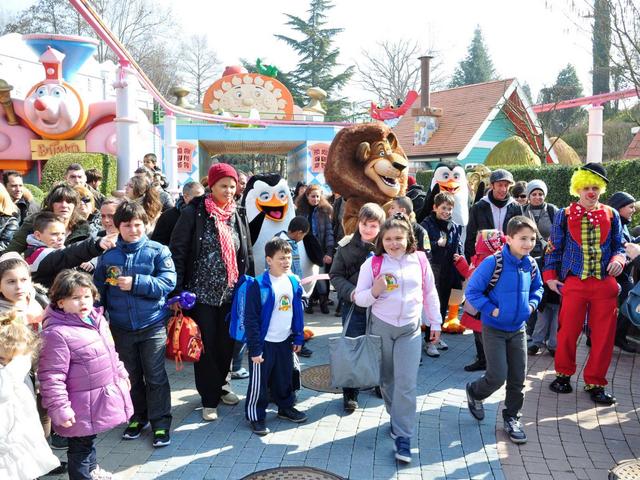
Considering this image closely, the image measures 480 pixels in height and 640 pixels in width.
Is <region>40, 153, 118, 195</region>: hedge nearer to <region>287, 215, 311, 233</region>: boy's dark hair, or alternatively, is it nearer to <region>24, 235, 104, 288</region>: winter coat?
<region>287, 215, 311, 233</region>: boy's dark hair

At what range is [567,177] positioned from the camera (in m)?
12.6

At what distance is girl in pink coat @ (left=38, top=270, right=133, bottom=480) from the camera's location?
10.3 feet

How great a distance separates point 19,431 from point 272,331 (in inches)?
70.6

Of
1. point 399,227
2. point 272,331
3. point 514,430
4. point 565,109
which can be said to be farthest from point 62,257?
point 565,109

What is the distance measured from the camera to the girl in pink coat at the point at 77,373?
3139 mm

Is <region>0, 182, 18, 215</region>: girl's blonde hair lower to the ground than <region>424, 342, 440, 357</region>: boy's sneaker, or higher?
higher

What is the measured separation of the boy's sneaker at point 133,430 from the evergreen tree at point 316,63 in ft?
129

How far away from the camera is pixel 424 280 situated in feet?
A: 13.6

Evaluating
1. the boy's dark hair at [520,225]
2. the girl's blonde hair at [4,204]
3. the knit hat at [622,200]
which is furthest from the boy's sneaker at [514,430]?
the girl's blonde hair at [4,204]

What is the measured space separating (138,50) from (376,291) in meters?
38.0

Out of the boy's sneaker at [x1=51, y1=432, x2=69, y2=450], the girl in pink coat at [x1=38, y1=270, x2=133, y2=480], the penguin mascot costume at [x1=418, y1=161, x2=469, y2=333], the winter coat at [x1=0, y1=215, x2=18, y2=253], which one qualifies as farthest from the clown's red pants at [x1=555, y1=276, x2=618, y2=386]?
the winter coat at [x1=0, y1=215, x2=18, y2=253]

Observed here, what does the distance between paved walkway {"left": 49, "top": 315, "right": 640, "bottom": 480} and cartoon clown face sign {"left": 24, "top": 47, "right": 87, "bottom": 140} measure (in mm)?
13728

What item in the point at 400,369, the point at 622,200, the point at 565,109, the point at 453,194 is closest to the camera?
the point at 400,369

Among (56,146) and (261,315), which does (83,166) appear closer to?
(56,146)
